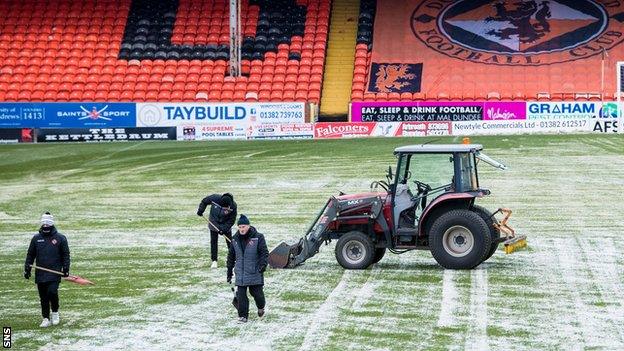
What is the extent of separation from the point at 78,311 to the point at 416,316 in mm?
5036

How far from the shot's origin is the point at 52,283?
15.8 metres

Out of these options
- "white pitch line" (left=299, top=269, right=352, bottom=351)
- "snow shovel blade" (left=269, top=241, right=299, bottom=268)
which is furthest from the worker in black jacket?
"snow shovel blade" (left=269, top=241, right=299, bottom=268)

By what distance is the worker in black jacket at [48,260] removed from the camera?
15.8m

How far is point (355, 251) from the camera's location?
20531 mm

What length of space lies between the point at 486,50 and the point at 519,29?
222 cm

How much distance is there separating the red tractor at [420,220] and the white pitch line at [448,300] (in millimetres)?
401

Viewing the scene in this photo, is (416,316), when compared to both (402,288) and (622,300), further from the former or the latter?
(622,300)

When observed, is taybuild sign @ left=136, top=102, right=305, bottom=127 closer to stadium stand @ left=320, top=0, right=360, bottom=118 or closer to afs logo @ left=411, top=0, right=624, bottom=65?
stadium stand @ left=320, top=0, right=360, bottom=118

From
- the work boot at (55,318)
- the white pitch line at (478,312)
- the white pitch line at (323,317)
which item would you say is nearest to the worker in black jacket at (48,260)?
the work boot at (55,318)

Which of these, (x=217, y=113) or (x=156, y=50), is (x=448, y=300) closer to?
(x=217, y=113)

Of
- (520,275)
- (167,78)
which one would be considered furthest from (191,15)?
(520,275)

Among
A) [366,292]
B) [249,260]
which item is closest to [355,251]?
[366,292]

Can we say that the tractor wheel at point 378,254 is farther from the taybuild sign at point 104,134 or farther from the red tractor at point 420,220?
the taybuild sign at point 104,134

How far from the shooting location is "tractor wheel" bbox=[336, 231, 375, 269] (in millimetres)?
20250
